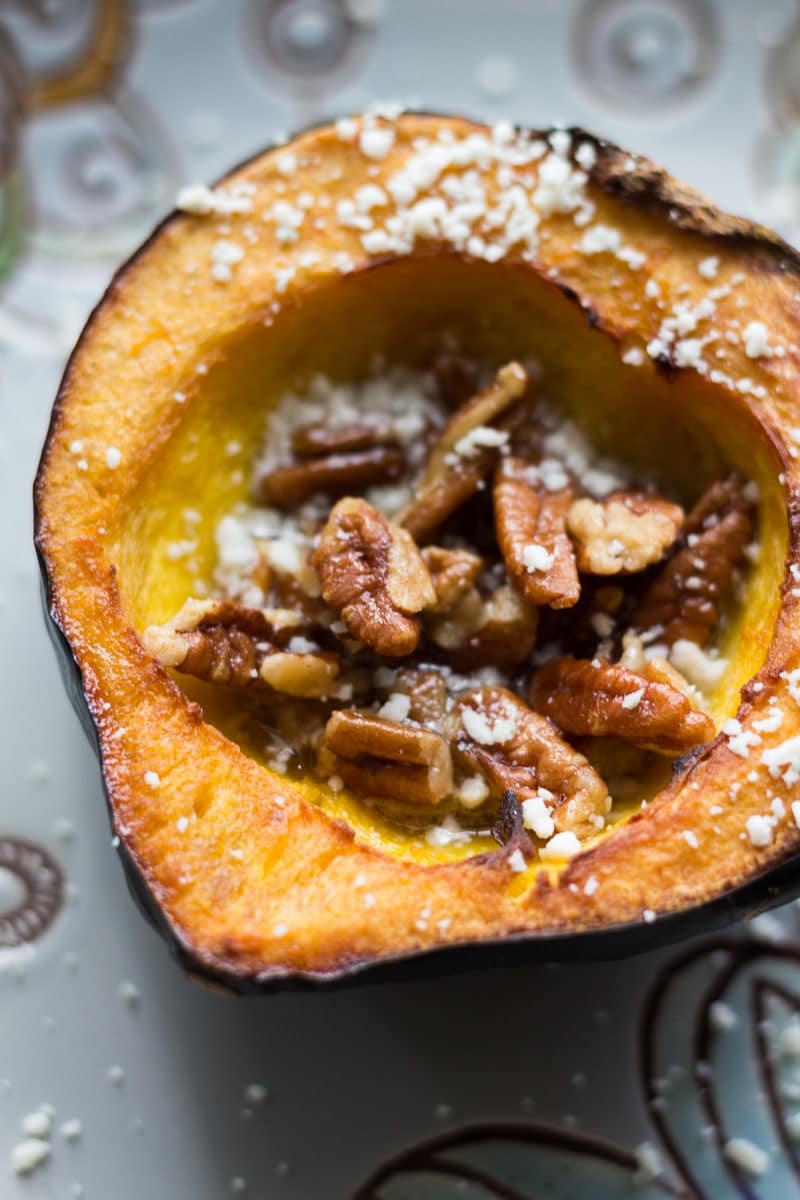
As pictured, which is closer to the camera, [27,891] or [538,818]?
[538,818]

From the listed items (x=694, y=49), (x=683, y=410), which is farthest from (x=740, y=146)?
(x=683, y=410)

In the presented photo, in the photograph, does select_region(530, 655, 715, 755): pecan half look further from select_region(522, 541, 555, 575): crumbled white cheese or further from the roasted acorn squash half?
select_region(522, 541, 555, 575): crumbled white cheese

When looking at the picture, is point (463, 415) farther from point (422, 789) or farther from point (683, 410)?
point (422, 789)

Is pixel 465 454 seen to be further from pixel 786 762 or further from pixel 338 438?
pixel 786 762

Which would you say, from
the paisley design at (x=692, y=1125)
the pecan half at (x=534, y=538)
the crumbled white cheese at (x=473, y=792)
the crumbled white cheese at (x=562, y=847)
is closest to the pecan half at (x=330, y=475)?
the pecan half at (x=534, y=538)

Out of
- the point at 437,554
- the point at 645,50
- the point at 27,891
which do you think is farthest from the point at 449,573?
the point at 645,50

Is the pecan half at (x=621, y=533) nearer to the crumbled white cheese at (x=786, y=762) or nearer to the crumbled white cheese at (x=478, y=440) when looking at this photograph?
the crumbled white cheese at (x=478, y=440)
